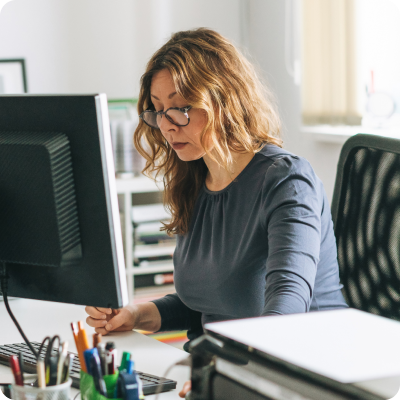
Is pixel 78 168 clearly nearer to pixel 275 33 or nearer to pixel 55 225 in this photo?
pixel 55 225

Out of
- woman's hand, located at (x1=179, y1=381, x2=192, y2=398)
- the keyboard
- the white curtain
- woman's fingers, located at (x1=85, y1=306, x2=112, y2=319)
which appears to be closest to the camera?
woman's hand, located at (x1=179, y1=381, x2=192, y2=398)

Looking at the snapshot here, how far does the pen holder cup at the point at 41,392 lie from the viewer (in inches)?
24.0

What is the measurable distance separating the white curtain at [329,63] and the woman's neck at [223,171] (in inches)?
41.3

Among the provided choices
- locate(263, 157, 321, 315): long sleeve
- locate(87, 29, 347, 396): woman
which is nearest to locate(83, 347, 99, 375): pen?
locate(263, 157, 321, 315): long sleeve

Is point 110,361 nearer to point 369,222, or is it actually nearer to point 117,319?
point 117,319

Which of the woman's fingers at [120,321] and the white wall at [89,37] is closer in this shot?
the woman's fingers at [120,321]

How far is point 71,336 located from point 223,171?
51cm

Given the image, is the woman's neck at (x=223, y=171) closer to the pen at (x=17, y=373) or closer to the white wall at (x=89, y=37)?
the pen at (x=17, y=373)

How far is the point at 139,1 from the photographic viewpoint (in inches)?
110

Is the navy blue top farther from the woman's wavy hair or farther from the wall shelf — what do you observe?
the wall shelf

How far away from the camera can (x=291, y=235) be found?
3.31ft

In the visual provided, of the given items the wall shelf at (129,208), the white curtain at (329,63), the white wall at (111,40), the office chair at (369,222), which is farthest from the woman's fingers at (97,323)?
the white wall at (111,40)

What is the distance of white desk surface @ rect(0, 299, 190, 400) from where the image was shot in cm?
93

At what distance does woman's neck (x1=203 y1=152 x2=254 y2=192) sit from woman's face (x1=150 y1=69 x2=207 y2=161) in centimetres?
7
